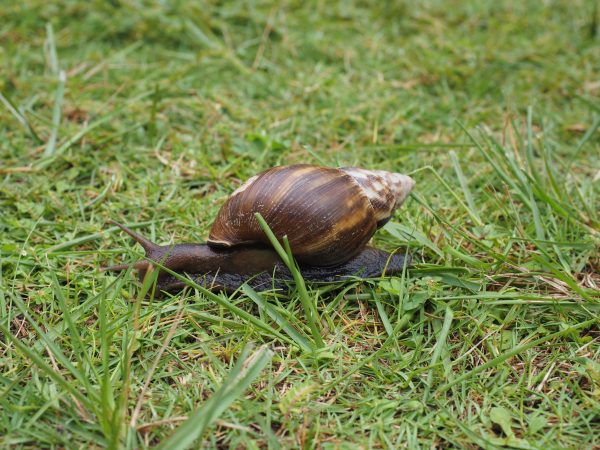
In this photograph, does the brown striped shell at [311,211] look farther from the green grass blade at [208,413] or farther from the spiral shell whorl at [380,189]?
the green grass blade at [208,413]

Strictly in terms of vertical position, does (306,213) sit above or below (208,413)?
above

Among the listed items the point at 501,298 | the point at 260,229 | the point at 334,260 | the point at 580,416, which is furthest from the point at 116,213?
the point at 580,416

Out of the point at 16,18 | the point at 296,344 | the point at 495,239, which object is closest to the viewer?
the point at 296,344

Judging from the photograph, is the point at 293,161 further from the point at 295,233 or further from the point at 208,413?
the point at 208,413

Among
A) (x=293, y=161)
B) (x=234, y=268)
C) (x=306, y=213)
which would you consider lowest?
(x=234, y=268)

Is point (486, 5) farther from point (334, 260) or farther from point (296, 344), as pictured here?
point (296, 344)

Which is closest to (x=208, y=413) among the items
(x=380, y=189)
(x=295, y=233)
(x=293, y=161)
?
(x=295, y=233)

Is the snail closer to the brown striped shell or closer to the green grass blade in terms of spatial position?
the brown striped shell

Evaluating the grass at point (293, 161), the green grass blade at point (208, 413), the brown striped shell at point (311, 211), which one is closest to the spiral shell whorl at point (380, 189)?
the brown striped shell at point (311, 211)
